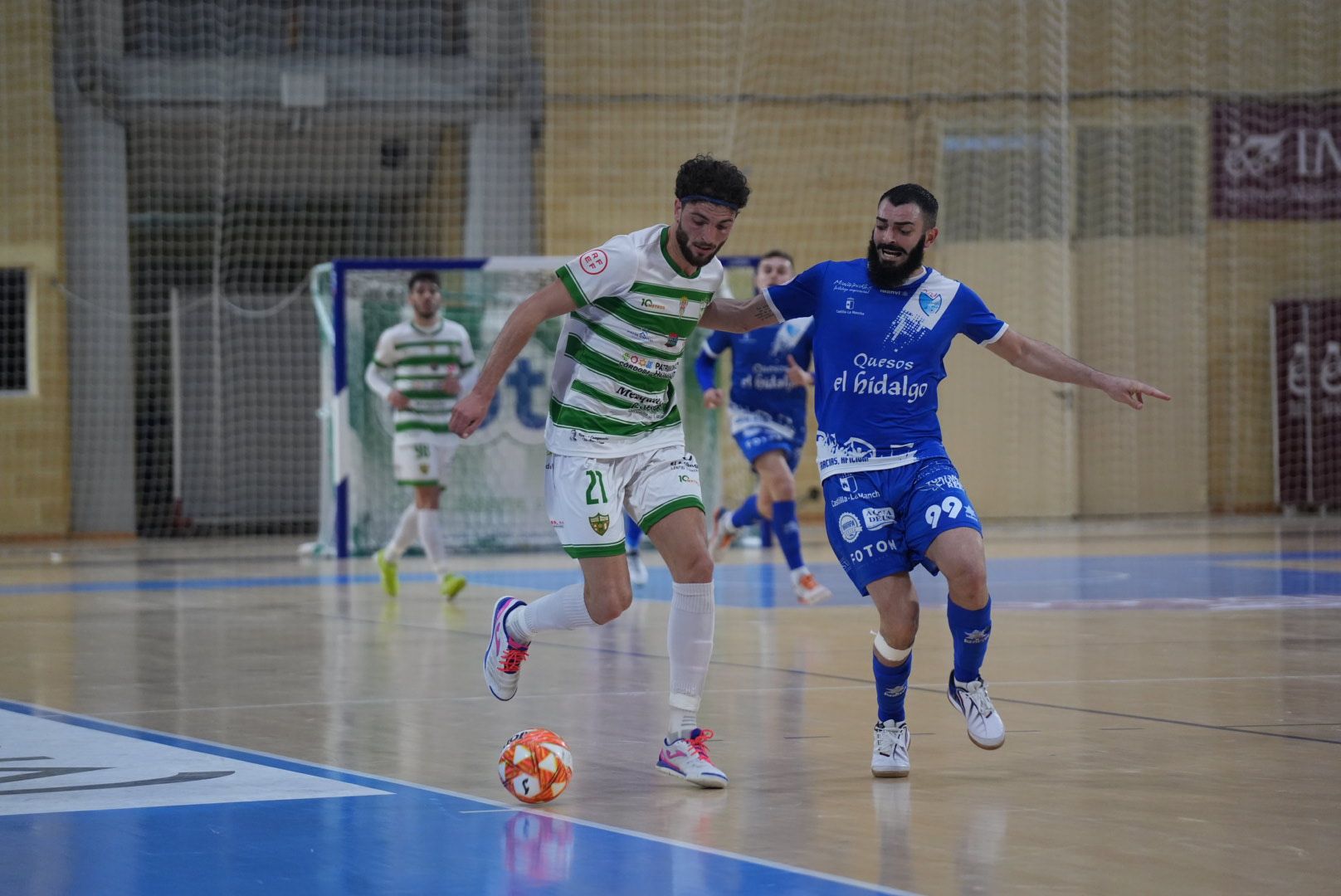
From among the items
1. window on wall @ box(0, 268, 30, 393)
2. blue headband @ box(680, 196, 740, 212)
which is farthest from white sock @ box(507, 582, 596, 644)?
window on wall @ box(0, 268, 30, 393)

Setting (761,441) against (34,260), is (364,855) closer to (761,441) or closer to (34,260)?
(761,441)

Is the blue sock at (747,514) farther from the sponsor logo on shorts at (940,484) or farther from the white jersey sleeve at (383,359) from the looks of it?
the sponsor logo on shorts at (940,484)

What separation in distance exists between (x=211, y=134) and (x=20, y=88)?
2.17 metres

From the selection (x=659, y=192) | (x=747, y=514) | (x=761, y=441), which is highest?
(x=659, y=192)

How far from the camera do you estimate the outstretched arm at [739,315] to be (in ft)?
17.4

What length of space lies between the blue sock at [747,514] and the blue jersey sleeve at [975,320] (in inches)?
261

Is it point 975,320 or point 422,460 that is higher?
point 975,320

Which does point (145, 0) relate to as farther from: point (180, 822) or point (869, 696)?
point (180, 822)

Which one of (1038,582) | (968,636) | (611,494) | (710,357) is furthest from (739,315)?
(1038,582)

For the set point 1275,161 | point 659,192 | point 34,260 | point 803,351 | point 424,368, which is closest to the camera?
point 803,351

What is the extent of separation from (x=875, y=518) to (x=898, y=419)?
31 cm

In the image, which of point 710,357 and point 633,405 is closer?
point 633,405

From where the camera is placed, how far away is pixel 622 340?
16.7 feet

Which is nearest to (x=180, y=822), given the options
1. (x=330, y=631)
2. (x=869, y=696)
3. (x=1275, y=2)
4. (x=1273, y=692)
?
(x=869, y=696)
